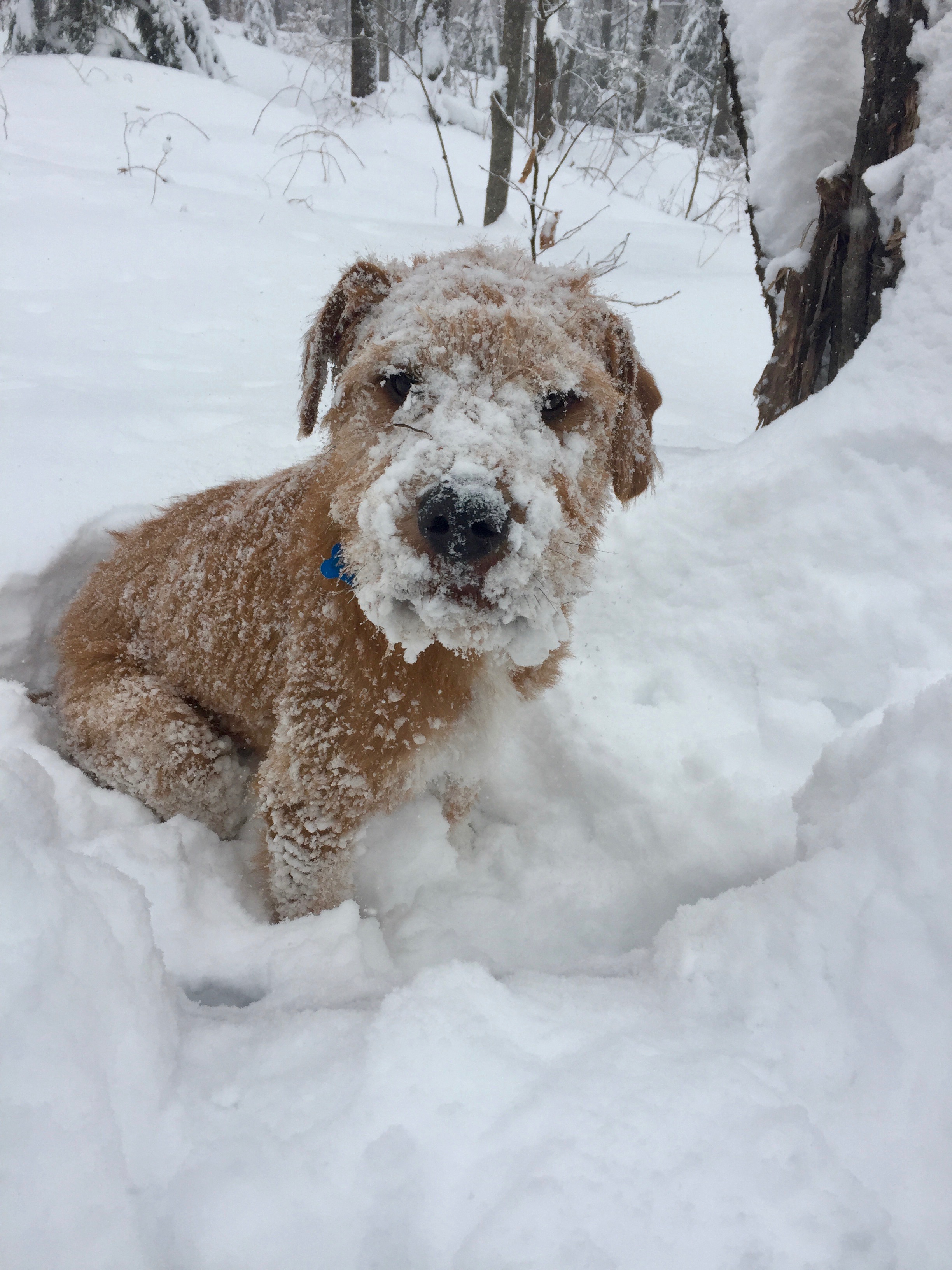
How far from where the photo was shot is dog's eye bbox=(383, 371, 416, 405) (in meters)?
1.85

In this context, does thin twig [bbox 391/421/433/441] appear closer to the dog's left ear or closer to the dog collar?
the dog collar

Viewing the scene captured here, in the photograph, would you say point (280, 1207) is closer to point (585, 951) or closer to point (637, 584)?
point (585, 951)

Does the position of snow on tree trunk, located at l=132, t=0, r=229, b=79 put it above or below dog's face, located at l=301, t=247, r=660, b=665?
above

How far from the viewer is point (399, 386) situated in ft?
6.15

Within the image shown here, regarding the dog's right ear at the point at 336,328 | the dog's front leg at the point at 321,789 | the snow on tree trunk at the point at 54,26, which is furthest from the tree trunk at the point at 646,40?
the dog's front leg at the point at 321,789

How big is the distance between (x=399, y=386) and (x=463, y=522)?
634mm

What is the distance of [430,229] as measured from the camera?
331 inches

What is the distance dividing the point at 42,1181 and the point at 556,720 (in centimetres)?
231

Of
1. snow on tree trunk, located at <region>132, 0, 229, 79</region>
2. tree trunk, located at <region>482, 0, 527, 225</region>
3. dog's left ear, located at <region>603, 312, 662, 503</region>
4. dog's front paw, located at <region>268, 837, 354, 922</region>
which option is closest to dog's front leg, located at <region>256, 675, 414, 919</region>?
dog's front paw, located at <region>268, 837, 354, 922</region>

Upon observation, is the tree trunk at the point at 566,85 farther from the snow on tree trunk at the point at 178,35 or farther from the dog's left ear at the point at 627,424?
the dog's left ear at the point at 627,424

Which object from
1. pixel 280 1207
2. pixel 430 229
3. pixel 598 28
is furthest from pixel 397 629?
pixel 598 28

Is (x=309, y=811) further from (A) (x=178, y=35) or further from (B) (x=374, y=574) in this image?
(A) (x=178, y=35)

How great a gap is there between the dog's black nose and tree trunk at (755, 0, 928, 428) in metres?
2.70

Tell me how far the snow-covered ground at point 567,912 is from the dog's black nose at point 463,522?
98 cm
